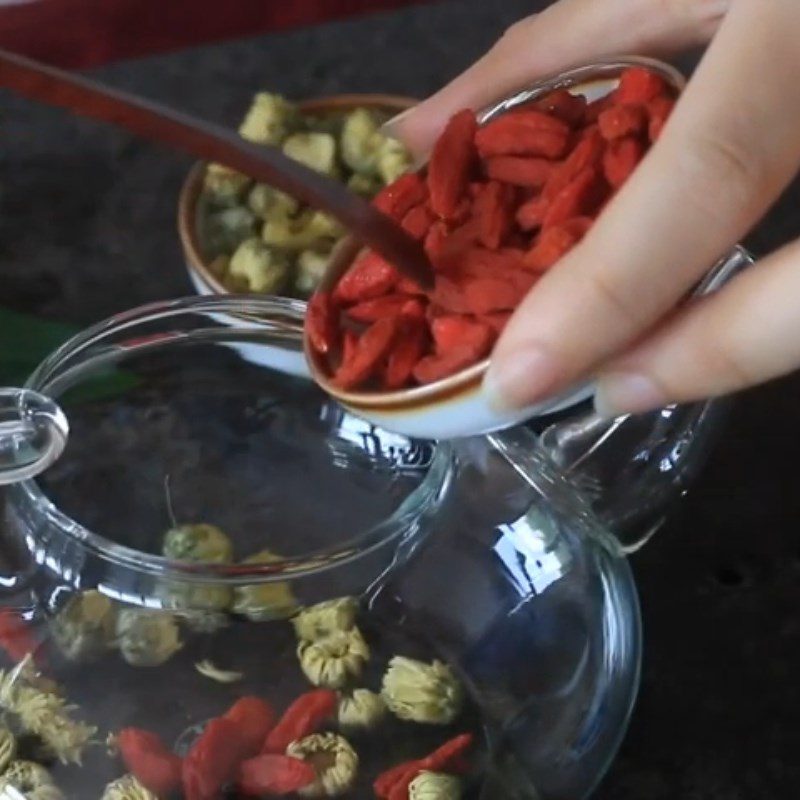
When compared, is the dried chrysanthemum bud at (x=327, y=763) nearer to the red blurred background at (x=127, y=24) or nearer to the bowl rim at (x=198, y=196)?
the bowl rim at (x=198, y=196)

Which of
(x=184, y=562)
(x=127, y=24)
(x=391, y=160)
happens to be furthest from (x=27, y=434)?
(x=127, y=24)

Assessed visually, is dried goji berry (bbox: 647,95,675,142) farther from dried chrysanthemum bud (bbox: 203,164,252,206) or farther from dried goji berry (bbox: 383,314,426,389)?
dried chrysanthemum bud (bbox: 203,164,252,206)

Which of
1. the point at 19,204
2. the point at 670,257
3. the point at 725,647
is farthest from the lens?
the point at 19,204

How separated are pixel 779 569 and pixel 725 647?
38 mm

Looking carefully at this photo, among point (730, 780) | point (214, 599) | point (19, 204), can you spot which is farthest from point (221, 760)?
point (19, 204)

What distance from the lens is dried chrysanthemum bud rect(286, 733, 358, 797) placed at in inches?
14.4

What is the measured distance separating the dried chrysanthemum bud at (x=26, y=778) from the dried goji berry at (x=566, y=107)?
22 cm

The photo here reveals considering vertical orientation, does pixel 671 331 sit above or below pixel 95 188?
above

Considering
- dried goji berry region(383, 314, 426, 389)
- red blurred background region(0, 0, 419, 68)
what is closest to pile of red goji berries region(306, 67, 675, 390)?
dried goji berry region(383, 314, 426, 389)

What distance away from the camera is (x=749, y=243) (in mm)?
591

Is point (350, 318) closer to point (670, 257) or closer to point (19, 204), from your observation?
point (670, 257)

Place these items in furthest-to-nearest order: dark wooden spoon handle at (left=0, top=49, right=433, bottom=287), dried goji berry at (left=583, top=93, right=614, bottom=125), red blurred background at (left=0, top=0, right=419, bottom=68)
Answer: red blurred background at (left=0, top=0, right=419, bottom=68), dried goji berry at (left=583, top=93, right=614, bottom=125), dark wooden spoon handle at (left=0, top=49, right=433, bottom=287)

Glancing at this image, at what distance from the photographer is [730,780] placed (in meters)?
0.41

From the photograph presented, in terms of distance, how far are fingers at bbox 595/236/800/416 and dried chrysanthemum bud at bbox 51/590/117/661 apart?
0.14 meters
